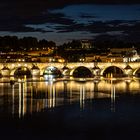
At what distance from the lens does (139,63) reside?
63406mm

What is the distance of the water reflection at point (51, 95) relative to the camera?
3308cm

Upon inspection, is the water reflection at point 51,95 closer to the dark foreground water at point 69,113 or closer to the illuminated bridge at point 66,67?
the dark foreground water at point 69,113

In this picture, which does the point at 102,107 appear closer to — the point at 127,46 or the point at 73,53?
the point at 73,53

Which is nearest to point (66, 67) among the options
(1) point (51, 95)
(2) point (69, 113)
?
(1) point (51, 95)

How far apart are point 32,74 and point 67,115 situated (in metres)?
32.1

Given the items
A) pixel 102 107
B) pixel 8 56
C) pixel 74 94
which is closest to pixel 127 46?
pixel 8 56

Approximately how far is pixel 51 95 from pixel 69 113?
898 cm

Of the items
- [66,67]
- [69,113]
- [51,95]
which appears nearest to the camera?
[69,113]

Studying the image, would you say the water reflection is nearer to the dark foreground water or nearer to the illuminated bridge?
the dark foreground water

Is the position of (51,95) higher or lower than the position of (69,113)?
higher

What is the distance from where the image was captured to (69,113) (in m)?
31.0

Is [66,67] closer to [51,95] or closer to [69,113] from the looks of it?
[51,95]

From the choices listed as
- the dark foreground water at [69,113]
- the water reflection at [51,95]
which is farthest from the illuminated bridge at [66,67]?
the dark foreground water at [69,113]

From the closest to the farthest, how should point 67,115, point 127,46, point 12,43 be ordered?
point 67,115 < point 12,43 < point 127,46
